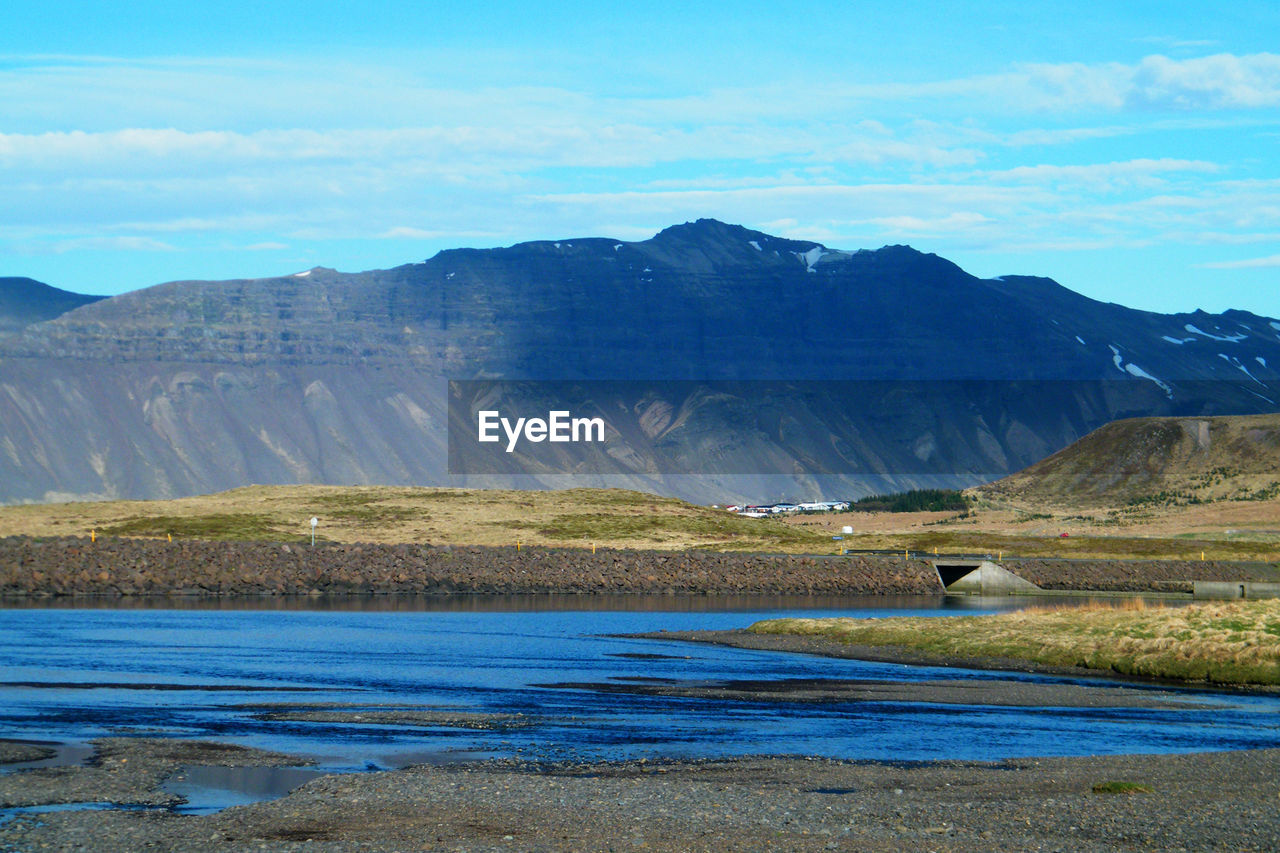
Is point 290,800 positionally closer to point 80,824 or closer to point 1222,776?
point 80,824

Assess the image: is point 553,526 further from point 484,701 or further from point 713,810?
point 713,810

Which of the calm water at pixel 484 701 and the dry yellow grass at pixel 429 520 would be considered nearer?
the calm water at pixel 484 701

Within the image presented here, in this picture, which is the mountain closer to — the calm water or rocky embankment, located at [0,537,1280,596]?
rocky embankment, located at [0,537,1280,596]

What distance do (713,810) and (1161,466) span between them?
546 feet

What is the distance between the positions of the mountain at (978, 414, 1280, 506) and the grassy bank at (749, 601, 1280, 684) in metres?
110

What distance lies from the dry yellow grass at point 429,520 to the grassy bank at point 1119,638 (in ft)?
190

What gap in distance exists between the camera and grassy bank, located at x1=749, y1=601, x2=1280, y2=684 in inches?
1752

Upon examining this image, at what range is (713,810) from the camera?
22859 mm

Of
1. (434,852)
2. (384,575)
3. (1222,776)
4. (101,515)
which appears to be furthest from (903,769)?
(101,515)

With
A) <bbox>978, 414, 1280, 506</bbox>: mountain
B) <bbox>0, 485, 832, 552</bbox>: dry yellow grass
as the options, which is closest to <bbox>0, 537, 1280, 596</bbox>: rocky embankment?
<bbox>0, 485, 832, 552</bbox>: dry yellow grass

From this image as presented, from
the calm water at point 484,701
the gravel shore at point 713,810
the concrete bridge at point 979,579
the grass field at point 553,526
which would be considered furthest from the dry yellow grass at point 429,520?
the gravel shore at point 713,810

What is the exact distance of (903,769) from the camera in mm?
27375

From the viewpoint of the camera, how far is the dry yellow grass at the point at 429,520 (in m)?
114

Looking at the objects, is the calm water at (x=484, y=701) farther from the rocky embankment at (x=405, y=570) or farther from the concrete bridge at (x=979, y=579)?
the concrete bridge at (x=979, y=579)
